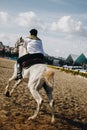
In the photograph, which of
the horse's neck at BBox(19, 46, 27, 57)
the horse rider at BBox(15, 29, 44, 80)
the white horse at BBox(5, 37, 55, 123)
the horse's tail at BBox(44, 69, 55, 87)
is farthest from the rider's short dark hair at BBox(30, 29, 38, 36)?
the horse's tail at BBox(44, 69, 55, 87)

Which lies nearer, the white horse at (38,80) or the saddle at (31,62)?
the white horse at (38,80)

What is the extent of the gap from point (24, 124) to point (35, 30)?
101 inches

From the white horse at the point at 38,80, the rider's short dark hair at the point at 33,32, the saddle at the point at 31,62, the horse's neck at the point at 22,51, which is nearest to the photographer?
the white horse at the point at 38,80

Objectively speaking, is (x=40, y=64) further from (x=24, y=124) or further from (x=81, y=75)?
(x=81, y=75)

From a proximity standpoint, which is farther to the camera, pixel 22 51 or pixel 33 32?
pixel 22 51

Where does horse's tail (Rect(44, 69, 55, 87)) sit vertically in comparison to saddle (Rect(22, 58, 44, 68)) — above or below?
below

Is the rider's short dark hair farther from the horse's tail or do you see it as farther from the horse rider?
the horse's tail

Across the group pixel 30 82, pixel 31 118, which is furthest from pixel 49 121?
pixel 30 82

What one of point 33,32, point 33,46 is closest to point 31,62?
point 33,46

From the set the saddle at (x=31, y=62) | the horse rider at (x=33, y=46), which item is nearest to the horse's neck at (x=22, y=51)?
the horse rider at (x=33, y=46)

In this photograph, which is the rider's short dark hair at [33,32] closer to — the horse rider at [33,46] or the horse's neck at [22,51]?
the horse rider at [33,46]

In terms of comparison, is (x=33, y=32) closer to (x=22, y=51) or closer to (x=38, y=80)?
(x=22, y=51)

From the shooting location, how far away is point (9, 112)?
30.2ft

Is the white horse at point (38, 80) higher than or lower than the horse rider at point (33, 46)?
lower
